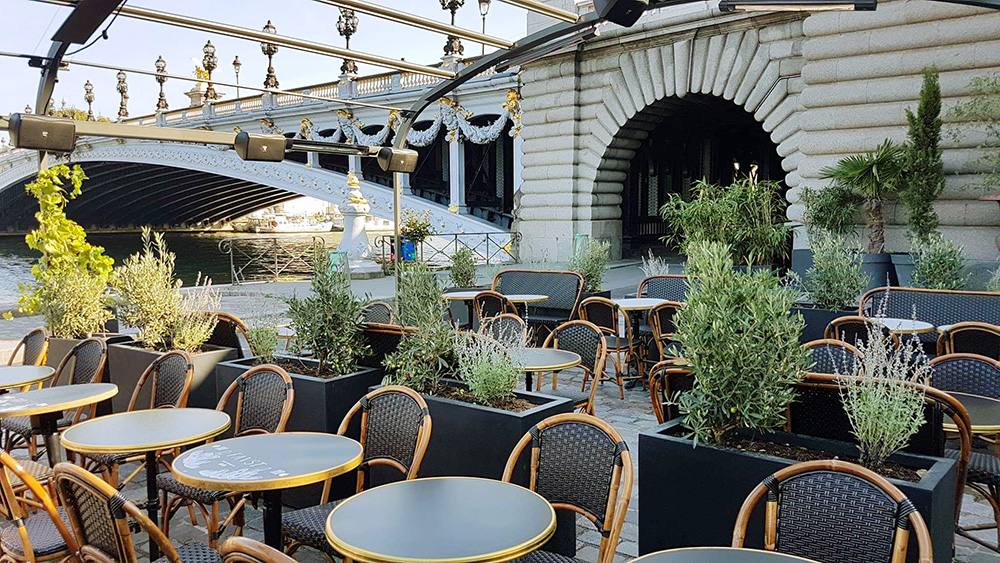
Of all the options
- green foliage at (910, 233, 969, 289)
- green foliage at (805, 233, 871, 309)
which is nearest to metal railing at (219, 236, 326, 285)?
green foliage at (805, 233, 871, 309)

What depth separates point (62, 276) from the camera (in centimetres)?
690

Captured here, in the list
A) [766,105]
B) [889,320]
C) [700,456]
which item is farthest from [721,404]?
[766,105]

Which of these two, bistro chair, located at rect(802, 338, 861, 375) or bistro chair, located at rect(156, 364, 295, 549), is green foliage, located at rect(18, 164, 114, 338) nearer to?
bistro chair, located at rect(156, 364, 295, 549)

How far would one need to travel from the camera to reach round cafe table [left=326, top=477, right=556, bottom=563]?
242cm

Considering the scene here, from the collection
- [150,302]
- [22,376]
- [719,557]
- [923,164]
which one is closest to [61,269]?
[150,302]

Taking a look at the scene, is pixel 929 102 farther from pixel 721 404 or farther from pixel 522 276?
pixel 721 404

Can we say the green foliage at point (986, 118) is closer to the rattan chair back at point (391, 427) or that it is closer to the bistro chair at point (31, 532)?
the rattan chair back at point (391, 427)

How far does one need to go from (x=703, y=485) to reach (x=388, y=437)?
156cm

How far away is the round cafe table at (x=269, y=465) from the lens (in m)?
3.04

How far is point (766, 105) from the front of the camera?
1490cm

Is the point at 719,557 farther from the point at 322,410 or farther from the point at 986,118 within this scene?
the point at 986,118

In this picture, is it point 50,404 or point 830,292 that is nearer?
point 50,404

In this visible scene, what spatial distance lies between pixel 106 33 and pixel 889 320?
708 cm

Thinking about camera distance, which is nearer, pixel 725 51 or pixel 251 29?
pixel 251 29
